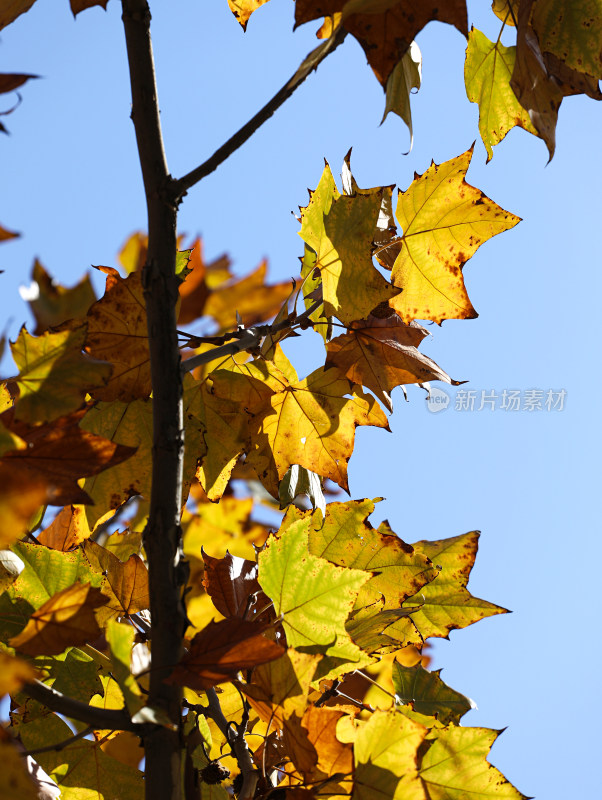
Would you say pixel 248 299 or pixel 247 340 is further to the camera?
pixel 248 299

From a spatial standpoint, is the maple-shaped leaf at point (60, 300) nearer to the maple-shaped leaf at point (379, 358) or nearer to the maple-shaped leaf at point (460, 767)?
the maple-shaped leaf at point (379, 358)

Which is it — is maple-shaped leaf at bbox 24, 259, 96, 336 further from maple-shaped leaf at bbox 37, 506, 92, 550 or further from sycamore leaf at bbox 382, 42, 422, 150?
sycamore leaf at bbox 382, 42, 422, 150

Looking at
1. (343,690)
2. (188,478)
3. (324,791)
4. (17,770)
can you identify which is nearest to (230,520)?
(343,690)

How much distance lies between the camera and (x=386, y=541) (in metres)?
0.59

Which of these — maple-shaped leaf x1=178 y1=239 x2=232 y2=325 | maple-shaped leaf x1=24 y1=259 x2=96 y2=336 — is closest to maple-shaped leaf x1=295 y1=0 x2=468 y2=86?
maple-shaped leaf x1=24 y1=259 x2=96 y2=336

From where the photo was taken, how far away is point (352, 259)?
0.57m

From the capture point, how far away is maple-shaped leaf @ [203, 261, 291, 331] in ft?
5.92

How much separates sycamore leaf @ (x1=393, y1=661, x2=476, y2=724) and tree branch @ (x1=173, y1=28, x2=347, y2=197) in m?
0.51

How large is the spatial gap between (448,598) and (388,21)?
488 millimetres

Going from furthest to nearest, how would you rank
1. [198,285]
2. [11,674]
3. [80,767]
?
1. [198,285]
2. [80,767]
3. [11,674]

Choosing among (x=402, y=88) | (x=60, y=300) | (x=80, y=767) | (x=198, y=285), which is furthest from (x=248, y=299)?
(x=80, y=767)

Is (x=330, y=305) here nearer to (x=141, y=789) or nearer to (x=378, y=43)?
(x=378, y=43)

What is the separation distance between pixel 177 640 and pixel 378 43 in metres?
0.37

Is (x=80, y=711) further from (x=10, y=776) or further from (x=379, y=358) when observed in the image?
(x=379, y=358)
